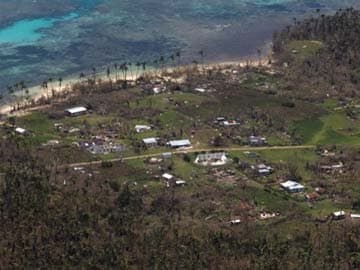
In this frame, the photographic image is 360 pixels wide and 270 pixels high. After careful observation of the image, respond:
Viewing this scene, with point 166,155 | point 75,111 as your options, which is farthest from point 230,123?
point 75,111

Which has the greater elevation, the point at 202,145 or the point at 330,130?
the point at 202,145

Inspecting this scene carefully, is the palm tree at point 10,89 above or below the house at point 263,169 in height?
above

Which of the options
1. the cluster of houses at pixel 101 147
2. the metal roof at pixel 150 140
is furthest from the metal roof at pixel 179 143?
the cluster of houses at pixel 101 147

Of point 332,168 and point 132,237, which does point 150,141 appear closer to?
point 332,168

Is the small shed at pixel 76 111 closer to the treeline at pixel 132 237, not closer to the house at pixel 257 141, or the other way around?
the house at pixel 257 141

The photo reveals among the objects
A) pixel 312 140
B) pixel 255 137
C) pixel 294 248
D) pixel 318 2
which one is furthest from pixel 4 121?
pixel 318 2

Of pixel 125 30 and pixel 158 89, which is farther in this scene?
pixel 125 30

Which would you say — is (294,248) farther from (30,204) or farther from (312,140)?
(312,140)

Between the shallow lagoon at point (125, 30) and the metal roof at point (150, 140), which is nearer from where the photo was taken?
the metal roof at point (150, 140)
